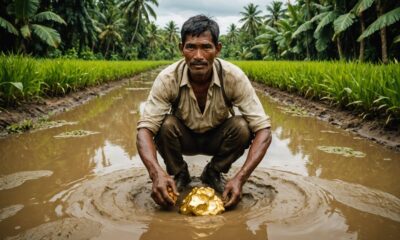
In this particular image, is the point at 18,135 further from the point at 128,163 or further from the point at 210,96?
the point at 210,96

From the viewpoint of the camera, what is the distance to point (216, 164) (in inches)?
105

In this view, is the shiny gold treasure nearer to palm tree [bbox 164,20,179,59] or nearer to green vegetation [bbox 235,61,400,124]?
green vegetation [bbox 235,61,400,124]

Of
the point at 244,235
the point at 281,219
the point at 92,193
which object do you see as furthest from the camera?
the point at 92,193

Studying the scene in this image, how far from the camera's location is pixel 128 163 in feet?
10.9

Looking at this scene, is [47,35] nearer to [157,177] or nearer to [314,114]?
[314,114]

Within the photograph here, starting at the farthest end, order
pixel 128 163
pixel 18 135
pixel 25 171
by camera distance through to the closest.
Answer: pixel 18 135 < pixel 128 163 < pixel 25 171

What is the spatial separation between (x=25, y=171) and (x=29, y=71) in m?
2.99

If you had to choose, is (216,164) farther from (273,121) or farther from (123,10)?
(123,10)

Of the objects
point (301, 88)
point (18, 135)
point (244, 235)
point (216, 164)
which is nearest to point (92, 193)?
point (216, 164)

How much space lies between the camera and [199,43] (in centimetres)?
230

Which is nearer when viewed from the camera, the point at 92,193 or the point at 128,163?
the point at 92,193

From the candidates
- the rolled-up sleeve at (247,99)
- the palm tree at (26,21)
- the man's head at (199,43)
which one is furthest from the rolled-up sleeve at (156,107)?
the palm tree at (26,21)

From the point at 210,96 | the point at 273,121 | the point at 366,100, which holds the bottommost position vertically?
the point at 273,121

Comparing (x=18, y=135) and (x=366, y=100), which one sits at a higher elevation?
(x=366, y=100)
